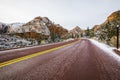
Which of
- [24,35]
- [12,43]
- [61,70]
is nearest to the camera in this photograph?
[61,70]

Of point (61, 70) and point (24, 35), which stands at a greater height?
point (24, 35)

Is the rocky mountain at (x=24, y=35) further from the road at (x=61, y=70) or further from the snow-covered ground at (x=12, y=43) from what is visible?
the road at (x=61, y=70)

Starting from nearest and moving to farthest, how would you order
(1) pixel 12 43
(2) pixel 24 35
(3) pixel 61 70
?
(3) pixel 61 70
(1) pixel 12 43
(2) pixel 24 35

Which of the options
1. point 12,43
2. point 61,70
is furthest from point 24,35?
point 61,70

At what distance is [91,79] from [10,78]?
2237mm

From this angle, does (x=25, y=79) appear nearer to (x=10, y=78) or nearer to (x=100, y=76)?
(x=10, y=78)

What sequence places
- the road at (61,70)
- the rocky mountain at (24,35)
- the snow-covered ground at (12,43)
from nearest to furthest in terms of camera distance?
the road at (61,70)
the snow-covered ground at (12,43)
the rocky mountain at (24,35)

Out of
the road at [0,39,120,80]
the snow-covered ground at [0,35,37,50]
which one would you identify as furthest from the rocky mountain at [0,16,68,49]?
the road at [0,39,120,80]

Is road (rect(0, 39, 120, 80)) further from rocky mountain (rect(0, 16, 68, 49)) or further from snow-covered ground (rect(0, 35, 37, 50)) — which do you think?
rocky mountain (rect(0, 16, 68, 49))

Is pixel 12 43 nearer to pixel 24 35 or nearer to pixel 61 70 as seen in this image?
pixel 61 70

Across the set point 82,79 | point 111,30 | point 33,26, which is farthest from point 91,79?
point 33,26

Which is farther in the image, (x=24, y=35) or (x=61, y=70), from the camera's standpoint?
(x=24, y=35)

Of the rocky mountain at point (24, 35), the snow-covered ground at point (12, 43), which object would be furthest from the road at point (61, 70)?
the rocky mountain at point (24, 35)

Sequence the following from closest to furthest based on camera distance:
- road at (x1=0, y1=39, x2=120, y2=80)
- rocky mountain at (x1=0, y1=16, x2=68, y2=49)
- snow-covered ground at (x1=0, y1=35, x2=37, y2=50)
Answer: road at (x1=0, y1=39, x2=120, y2=80) → snow-covered ground at (x1=0, y1=35, x2=37, y2=50) → rocky mountain at (x1=0, y1=16, x2=68, y2=49)
